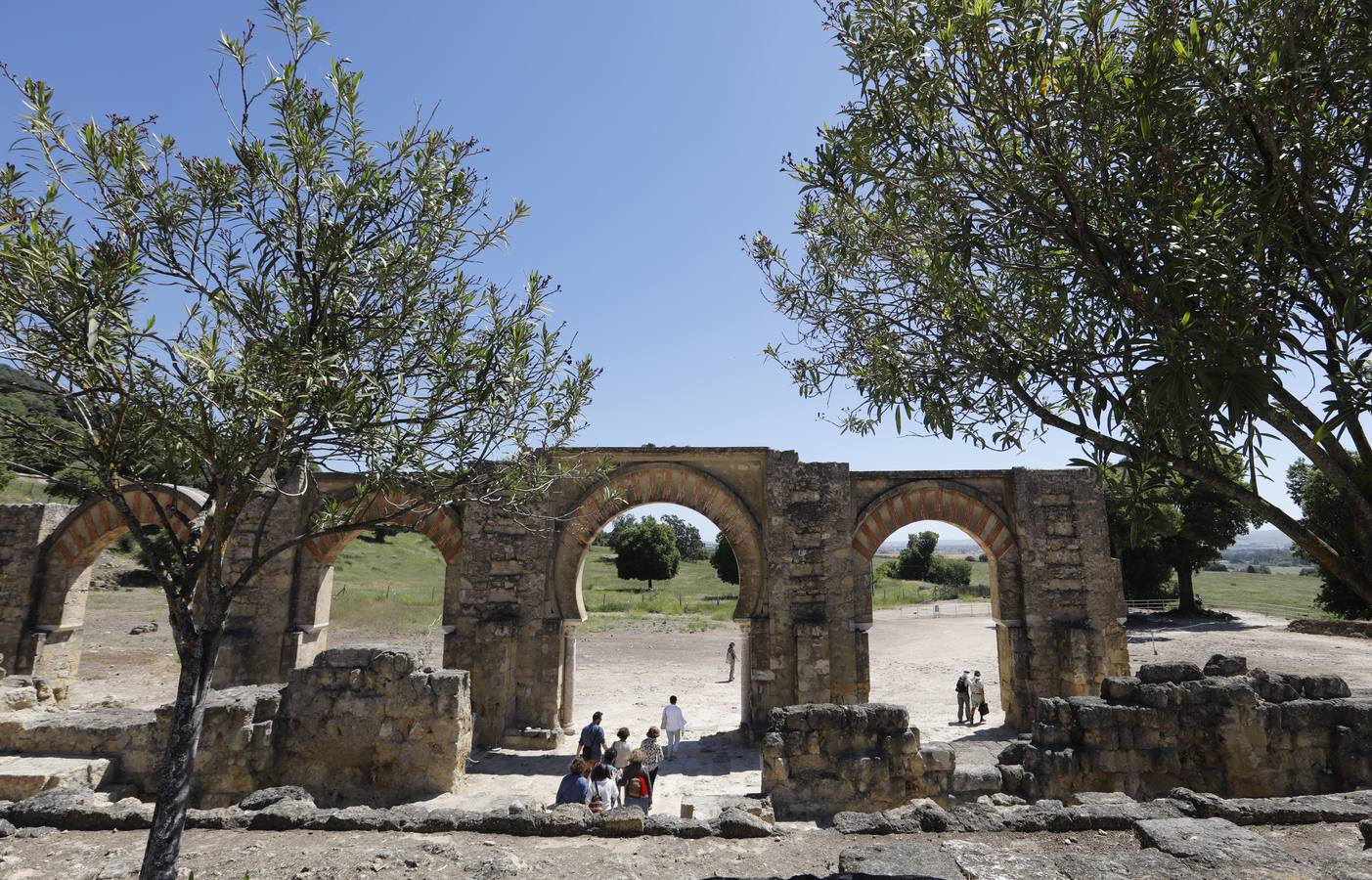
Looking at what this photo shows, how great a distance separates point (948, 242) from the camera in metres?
4.95

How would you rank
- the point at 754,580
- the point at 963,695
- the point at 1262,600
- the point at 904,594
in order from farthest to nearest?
the point at 1262,600, the point at 904,594, the point at 963,695, the point at 754,580

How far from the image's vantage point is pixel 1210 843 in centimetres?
459

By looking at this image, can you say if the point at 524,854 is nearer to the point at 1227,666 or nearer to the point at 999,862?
the point at 999,862

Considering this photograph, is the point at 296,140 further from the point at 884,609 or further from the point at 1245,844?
the point at 884,609

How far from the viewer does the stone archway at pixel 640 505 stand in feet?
38.8

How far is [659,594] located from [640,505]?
24.5 metres

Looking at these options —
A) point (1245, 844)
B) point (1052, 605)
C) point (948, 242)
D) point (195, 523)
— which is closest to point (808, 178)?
point (948, 242)

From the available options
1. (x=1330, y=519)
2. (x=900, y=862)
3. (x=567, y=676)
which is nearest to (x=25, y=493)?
(x=567, y=676)

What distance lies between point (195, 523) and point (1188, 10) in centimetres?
698

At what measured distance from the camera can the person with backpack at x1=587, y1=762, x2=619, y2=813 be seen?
691 cm

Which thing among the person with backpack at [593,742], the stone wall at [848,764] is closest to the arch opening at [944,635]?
the stone wall at [848,764]

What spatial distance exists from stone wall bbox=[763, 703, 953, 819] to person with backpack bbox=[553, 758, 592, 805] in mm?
2068

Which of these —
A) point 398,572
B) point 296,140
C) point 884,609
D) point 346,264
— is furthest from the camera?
point 398,572

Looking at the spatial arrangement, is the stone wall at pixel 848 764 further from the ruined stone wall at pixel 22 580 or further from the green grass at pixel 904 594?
the green grass at pixel 904 594
